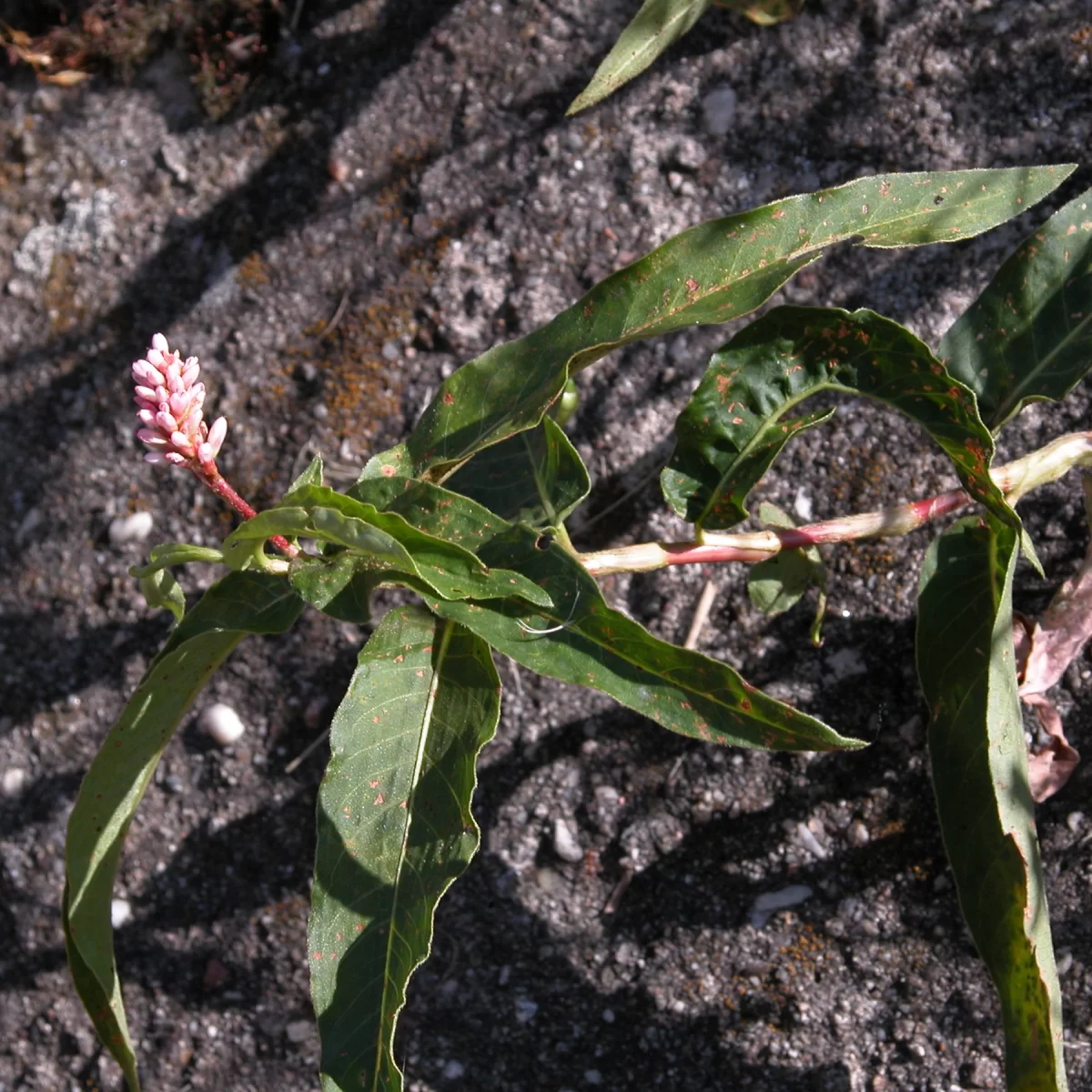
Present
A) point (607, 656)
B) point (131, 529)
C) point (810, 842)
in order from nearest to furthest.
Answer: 1. point (607, 656)
2. point (810, 842)
3. point (131, 529)

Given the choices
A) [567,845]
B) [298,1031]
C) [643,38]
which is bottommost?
[298,1031]

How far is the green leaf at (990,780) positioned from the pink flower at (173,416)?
111cm

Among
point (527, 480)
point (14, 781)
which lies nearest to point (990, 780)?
point (527, 480)

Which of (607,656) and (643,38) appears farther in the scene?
(643,38)

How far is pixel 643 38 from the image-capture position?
6.68 feet

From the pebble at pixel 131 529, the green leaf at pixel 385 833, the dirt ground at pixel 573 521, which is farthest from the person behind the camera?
the pebble at pixel 131 529

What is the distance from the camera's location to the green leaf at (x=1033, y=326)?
1704mm

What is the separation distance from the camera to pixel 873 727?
82.5 inches

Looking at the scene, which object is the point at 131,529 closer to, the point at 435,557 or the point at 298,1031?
the point at 298,1031

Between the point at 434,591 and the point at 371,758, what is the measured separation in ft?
0.93

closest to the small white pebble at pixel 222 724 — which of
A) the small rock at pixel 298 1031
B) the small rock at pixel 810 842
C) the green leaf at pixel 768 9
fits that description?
the small rock at pixel 298 1031

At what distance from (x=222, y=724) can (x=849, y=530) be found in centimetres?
140

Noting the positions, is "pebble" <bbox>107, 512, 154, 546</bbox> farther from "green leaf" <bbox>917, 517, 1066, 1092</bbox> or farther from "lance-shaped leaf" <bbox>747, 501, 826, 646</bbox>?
"green leaf" <bbox>917, 517, 1066, 1092</bbox>

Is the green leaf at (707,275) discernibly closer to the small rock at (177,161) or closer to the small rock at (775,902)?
the small rock at (775,902)
